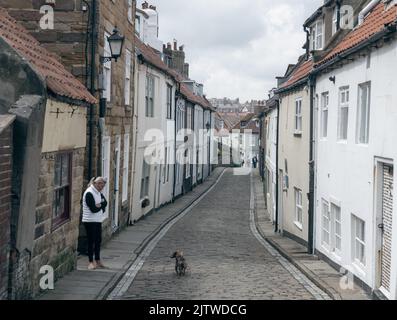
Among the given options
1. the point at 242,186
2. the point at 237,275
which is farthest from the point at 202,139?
the point at 237,275

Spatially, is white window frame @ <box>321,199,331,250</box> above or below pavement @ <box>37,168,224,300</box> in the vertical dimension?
above

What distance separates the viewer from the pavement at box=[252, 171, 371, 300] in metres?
11.6

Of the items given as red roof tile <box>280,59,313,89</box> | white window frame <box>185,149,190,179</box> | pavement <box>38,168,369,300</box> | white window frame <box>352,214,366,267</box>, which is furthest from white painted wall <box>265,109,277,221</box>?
white window frame <box>352,214,366,267</box>

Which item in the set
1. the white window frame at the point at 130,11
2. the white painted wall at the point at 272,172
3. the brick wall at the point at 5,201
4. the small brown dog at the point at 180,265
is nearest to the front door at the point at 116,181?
the white window frame at the point at 130,11

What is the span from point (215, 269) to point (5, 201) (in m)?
7.25

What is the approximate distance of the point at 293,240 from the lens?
21.6m

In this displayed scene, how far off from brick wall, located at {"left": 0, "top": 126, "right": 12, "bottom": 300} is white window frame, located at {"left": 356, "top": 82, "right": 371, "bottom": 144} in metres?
7.20

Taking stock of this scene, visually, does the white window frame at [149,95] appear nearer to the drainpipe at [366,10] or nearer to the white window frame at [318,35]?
the white window frame at [318,35]

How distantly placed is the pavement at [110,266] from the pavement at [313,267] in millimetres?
A: 4002

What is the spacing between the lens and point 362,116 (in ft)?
42.3

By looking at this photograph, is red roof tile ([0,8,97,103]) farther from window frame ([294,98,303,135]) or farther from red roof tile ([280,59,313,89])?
window frame ([294,98,303,135])

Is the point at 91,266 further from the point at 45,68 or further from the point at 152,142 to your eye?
the point at 152,142

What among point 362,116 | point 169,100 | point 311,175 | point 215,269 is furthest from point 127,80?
point 169,100
